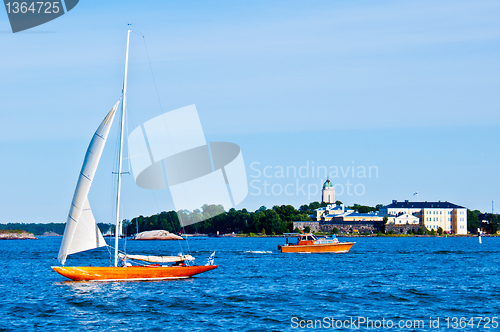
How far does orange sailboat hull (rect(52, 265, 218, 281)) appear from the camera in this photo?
→ 36.5 metres

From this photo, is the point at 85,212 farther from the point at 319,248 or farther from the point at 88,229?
the point at 319,248

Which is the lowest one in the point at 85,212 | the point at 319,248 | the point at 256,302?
the point at 256,302

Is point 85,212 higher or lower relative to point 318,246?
higher

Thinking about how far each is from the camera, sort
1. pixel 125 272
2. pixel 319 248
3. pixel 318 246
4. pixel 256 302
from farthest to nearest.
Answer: pixel 319 248, pixel 318 246, pixel 125 272, pixel 256 302

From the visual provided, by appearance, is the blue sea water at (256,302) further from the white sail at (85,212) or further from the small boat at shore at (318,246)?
the small boat at shore at (318,246)

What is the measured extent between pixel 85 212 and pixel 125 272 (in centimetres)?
422

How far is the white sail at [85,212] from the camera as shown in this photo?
1432 inches

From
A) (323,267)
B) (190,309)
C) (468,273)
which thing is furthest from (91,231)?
(468,273)

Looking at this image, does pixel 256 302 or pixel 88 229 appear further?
pixel 88 229

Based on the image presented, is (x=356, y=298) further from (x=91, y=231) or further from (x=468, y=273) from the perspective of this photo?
(x=468, y=273)

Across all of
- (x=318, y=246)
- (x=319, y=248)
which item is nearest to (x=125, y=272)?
(x=318, y=246)

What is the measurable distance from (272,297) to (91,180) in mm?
12421

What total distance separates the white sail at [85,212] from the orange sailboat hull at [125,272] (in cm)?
95

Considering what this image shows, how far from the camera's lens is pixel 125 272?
3725 cm
